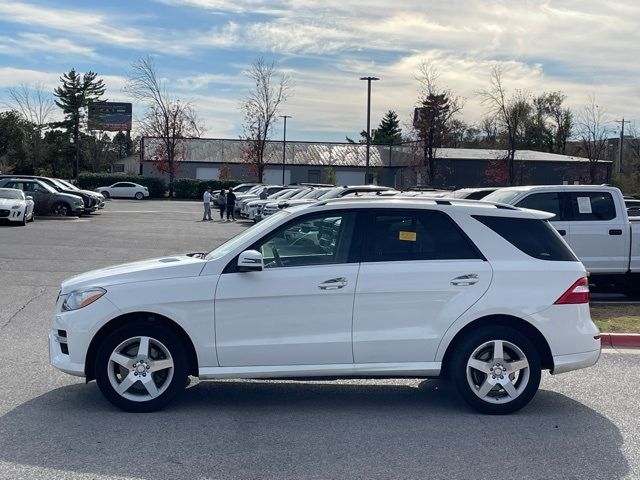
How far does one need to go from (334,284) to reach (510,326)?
155 cm

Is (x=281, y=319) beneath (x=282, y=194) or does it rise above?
beneath

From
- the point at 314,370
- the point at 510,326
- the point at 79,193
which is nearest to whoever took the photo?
the point at 314,370

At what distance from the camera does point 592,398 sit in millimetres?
7016

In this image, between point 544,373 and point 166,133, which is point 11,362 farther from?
point 166,133

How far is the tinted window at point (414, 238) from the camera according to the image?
21.0 ft

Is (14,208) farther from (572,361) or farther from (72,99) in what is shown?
(72,99)

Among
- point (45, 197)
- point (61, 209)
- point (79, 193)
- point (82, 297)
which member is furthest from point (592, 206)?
point (79, 193)

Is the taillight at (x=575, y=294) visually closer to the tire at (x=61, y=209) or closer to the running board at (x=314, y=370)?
the running board at (x=314, y=370)

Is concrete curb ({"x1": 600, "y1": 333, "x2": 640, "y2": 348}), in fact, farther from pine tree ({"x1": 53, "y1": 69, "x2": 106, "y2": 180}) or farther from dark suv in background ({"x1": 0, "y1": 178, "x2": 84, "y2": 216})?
pine tree ({"x1": 53, "y1": 69, "x2": 106, "y2": 180})

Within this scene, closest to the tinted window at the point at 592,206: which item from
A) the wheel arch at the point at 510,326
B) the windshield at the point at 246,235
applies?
the wheel arch at the point at 510,326

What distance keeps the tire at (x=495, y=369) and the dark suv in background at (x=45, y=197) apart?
28.3 metres

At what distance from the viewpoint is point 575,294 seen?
6.39 m

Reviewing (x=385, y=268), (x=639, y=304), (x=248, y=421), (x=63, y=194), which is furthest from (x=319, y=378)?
(x=63, y=194)

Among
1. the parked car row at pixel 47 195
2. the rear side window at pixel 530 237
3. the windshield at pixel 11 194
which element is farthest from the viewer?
the parked car row at pixel 47 195
